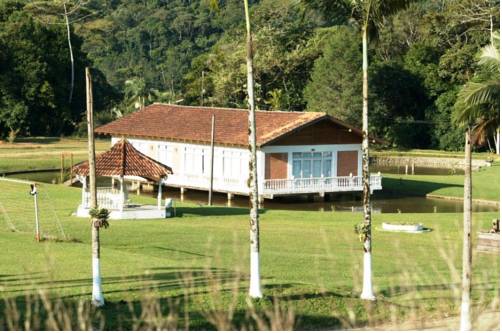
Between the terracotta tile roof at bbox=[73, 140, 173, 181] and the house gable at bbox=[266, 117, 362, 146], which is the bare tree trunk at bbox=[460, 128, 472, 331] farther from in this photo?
the house gable at bbox=[266, 117, 362, 146]

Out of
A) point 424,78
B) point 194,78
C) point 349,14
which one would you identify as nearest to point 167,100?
point 194,78

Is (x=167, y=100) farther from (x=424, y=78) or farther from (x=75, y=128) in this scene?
(x=424, y=78)

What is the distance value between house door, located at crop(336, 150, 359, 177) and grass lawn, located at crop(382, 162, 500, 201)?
283 centimetres

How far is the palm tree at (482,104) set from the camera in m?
24.9

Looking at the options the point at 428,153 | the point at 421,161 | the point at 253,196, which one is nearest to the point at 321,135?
the point at 421,161

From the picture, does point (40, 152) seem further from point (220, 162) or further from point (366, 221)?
point (366, 221)

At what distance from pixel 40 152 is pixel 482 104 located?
56448 mm

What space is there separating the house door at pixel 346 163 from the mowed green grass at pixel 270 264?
55.0ft

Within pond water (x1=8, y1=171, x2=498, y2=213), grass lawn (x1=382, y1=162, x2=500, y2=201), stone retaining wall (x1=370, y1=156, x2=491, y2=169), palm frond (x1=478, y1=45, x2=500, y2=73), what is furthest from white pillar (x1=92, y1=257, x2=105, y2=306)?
stone retaining wall (x1=370, y1=156, x2=491, y2=169)

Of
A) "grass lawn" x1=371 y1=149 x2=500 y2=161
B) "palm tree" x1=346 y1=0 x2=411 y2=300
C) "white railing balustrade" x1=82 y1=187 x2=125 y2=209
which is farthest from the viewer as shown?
"grass lawn" x1=371 y1=149 x2=500 y2=161

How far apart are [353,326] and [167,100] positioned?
81913mm

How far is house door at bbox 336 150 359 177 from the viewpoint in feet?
199

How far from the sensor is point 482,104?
2505 cm

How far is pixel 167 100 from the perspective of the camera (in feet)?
339
